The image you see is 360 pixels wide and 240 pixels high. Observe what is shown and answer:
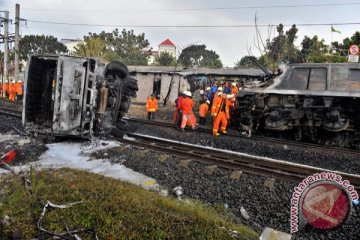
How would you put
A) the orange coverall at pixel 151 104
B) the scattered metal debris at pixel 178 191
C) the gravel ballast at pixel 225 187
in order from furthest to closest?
the orange coverall at pixel 151 104 < the scattered metal debris at pixel 178 191 < the gravel ballast at pixel 225 187

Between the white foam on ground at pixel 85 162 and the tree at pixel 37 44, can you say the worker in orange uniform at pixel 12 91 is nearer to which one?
the white foam on ground at pixel 85 162

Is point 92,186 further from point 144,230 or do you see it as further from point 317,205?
point 317,205

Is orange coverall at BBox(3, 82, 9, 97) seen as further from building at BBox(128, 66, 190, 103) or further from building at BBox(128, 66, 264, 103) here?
building at BBox(128, 66, 264, 103)

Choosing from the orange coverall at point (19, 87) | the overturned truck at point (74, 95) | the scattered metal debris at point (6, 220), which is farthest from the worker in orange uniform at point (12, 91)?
the scattered metal debris at point (6, 220)

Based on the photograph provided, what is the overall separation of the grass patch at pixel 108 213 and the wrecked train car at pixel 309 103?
248 inches

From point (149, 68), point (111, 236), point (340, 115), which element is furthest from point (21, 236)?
point (149, 68)

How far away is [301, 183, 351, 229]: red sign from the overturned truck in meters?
5.70

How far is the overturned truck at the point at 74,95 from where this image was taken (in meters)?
7.48

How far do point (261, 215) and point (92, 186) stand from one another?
96.5 inches

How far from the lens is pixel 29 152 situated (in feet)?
23.8

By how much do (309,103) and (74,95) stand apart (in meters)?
6.71

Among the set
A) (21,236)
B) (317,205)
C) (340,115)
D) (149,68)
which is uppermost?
(149,68)

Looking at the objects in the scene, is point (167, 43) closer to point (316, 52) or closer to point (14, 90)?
point (316, 52)

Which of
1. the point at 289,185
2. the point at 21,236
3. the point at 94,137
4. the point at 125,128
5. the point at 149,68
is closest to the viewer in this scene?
the point at 21,236
